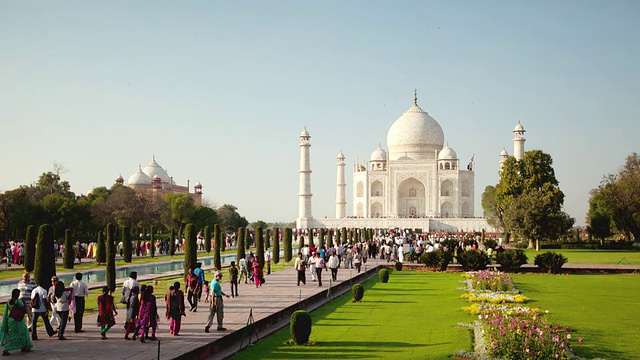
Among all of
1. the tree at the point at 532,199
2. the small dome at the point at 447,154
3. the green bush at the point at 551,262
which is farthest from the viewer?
the small dome at the point at 447,154

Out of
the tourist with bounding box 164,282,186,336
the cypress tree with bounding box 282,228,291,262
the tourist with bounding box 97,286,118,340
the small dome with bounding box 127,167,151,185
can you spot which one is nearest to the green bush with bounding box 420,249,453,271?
the cypress tree with bounding box 282,228,291,262

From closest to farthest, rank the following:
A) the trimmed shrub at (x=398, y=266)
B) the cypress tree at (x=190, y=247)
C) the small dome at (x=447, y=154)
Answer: the cypress tree at (x=190, y=247) < the trimmed shrub at (x=398, y=266) < the small dome at (x=447, y=154)

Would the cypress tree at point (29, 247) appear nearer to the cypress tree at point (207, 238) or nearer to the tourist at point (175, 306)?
the tourist at point (175, 306)

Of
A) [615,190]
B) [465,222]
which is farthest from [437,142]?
[615,190]

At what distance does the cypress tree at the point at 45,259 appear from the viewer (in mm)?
11297

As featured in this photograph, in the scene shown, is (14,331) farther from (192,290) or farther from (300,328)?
(192,290)

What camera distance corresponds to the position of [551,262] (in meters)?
19.4

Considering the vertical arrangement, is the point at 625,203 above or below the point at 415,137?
below

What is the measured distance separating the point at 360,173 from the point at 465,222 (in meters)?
12.2

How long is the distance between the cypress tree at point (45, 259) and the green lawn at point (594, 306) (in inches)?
331

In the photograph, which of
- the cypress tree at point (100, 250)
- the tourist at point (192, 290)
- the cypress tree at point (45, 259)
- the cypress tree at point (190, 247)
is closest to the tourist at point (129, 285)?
the tourist at point (192, 290)

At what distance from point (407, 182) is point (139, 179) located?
25093 millimetres

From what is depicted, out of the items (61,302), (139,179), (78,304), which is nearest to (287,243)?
(78,304)

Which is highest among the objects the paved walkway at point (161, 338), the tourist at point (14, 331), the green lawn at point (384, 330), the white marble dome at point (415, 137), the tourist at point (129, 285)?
the white marble dome at point (415, 137)
